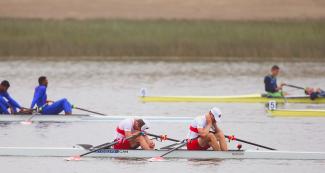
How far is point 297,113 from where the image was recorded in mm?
31875

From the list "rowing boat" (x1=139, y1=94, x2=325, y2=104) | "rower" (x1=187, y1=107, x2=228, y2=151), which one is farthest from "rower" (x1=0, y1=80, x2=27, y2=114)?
"rowing boat" (x1=139, y1=94, x2=325, y2=104)

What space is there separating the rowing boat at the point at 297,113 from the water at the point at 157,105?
190 mm

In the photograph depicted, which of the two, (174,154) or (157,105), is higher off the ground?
(157,105)

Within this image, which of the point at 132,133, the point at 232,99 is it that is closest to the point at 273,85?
the point at 232,99

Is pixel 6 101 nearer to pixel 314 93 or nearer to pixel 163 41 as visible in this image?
pixel 314 93

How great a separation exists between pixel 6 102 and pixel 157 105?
9053 millimetres

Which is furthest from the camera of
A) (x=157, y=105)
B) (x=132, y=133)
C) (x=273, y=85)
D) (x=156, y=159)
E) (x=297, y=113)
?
(x=157, y=105)

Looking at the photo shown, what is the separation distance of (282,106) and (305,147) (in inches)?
369

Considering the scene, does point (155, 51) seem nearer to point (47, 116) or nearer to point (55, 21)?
point (55, 21)

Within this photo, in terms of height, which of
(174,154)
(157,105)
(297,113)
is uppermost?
(157,105)

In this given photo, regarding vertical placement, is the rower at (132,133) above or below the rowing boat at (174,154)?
above

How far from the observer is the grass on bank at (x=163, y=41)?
53.5m

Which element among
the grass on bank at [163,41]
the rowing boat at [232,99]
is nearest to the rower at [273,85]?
the rowing boat at [232,99]

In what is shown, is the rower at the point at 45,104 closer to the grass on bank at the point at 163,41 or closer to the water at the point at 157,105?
the water at the point at 157,105
